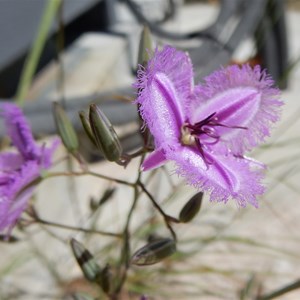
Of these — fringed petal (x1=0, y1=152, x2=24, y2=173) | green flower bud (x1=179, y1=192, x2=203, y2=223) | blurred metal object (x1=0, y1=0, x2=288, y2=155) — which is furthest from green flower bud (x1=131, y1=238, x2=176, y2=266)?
blurred metal object (x1=0, y1=0, x2=288, y2=155)

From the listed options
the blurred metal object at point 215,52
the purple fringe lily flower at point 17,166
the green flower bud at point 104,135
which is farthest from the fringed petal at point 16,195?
the blurred metal object at point 215,52

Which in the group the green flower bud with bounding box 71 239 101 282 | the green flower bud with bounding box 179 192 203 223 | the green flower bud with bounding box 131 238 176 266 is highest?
the green flower bud with bounding box 179 192 203 223

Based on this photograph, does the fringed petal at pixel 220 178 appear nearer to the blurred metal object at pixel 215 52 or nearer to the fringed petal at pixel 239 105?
the fringed petal at pixel 239 105

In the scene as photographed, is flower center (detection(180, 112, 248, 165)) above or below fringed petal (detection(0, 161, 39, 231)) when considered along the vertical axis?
above

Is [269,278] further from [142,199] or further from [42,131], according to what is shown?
[42,131]

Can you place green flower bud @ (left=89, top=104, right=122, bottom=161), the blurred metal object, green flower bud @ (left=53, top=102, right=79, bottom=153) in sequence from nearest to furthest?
green flower bud @ (left=89, top=104, right=122, bottom=161), green flower bud @ (left=53, top=102, right=79, bottom=153), the blurred metal object

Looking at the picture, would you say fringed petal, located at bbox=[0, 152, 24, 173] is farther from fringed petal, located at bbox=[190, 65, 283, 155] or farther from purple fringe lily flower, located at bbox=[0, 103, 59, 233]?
fringed petal, located at bbox=[190, 65, 283, 155]

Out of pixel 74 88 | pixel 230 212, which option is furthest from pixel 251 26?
pixel 74 88
